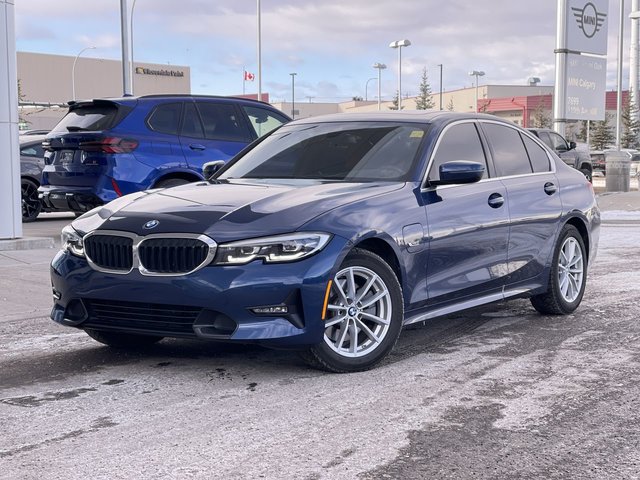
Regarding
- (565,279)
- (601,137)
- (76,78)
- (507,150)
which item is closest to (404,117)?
(507,150)

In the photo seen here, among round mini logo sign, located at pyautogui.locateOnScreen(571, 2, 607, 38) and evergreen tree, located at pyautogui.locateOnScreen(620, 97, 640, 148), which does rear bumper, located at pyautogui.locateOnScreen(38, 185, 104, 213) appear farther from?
evergreen tree, located at pyautogui.locateOnScreen(620, 97, 640, 148)

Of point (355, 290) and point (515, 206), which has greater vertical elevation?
point (515, 206)

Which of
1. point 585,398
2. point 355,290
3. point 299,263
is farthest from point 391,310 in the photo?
point 585,398

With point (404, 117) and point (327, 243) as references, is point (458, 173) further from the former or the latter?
point (327, 243)

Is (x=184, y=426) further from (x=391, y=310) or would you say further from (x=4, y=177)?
(x=4, y=177)

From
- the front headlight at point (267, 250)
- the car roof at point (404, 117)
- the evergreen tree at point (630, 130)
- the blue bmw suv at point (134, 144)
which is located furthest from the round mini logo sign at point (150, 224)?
the evergreen tree at point (630, 130)

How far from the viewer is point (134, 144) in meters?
11.7

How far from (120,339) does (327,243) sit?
1.69 metres

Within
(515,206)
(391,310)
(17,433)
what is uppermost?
(515,206)

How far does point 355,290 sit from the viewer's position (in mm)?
5445

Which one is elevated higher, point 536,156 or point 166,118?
point 166,118

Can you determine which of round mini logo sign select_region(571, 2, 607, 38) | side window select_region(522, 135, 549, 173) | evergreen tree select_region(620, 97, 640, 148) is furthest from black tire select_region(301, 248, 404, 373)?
evergreen tree select_region(620, 97, 640, 148)

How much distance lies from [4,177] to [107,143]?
148 centimetres

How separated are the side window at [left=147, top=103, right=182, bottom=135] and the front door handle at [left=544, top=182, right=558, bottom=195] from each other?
6.03 m
